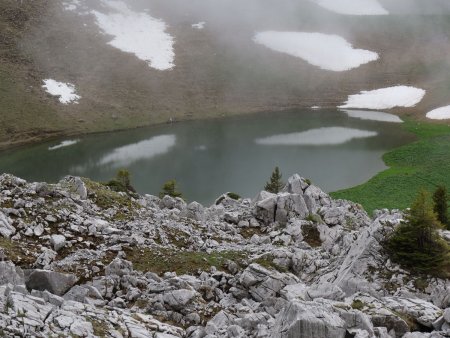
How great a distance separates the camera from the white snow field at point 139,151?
247ft

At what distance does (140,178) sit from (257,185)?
16.9 metres

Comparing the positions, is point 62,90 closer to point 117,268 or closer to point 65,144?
point 65,144

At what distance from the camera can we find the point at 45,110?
101250 mm

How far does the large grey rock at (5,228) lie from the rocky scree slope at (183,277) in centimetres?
5

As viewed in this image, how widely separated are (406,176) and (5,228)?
55.4 meters

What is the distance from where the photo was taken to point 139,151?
82.5 meters

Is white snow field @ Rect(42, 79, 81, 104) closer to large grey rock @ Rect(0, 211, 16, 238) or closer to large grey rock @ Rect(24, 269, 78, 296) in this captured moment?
large grey rock @ Rect(0, 211, 16, 238)

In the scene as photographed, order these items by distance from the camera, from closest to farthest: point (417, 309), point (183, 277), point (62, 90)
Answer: point (417, 309)
point (183, 277)
point (62, 90)

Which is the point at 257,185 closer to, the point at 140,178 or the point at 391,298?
the point at 140,178

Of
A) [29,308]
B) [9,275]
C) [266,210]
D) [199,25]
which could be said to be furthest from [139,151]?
[199,25]

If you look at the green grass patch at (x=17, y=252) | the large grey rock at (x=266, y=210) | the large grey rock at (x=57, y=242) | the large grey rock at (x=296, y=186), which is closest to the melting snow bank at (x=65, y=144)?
the large grey rock at (x=296, y=186)

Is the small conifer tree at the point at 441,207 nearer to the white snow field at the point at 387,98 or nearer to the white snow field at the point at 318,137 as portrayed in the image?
the white snow field at the point at 318,137

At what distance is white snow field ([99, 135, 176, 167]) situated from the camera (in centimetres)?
7526

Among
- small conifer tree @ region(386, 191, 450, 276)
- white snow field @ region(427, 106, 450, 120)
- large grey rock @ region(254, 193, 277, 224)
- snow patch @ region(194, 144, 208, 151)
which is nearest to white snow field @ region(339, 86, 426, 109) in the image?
white snow field @ region(427, 106, 450, 120)
